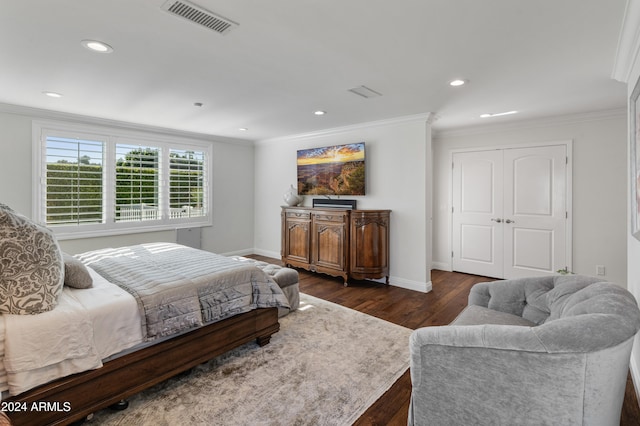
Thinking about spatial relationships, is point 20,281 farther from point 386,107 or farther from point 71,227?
point 386,107

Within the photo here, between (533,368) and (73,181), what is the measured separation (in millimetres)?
5369

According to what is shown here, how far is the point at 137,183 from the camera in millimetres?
4969

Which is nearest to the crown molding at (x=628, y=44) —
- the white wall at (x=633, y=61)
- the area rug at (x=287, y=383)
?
the white wall at (x=633, y=61)

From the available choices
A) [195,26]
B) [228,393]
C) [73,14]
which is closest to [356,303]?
[228,393]

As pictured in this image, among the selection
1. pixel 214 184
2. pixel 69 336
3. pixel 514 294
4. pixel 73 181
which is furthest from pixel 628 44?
pixel 73 181

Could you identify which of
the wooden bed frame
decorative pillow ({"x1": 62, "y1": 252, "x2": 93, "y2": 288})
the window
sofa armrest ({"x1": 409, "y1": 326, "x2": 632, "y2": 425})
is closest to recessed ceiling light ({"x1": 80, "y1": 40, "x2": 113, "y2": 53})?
decorative pillow ({"x1": 62, "y1": 252, "x2": 93, "y2": 288})

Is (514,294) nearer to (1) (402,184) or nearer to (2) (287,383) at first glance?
(2) (287,383)

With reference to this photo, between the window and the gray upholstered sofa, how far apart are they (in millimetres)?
4857

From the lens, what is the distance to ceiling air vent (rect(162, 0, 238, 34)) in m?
1.80

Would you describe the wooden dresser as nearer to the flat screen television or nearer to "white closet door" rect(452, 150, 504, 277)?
the flat screen television

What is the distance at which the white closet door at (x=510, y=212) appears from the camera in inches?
174

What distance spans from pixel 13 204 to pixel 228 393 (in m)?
3.93

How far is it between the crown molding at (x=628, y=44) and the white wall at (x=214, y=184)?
5504mm

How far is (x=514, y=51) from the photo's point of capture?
2348 mm
